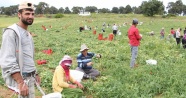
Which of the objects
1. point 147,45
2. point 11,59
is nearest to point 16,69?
point 11,59

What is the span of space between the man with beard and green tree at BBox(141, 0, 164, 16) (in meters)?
64.1

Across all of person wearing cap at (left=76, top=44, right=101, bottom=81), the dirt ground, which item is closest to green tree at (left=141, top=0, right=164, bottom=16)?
person wearing cap at (left=76, top=44, right=101, bottom=81)

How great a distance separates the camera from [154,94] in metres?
6.45

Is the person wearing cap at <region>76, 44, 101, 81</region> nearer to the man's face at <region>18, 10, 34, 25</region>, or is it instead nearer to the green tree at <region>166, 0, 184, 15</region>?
the man's face at <region>18, 10, 34, 25</region>

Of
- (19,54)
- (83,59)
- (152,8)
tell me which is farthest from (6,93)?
(152,8)

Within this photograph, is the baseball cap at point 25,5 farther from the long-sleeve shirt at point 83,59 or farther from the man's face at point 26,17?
the long-sleeve shirt at point 83,59

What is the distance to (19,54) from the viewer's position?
3201 mm

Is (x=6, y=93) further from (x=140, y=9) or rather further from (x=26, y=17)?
(x=140, y=9)

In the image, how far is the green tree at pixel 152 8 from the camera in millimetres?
65600

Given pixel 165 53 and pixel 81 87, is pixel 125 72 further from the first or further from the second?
pixel 165 53

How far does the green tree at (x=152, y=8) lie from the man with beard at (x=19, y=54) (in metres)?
64.1

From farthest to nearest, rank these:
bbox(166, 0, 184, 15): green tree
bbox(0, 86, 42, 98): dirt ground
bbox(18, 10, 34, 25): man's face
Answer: bbox(166, 0, 184, 15): green tree
bbox(0, 86, 42, 98): dirt ground
bbox(18, 10, 34, 25): man's face

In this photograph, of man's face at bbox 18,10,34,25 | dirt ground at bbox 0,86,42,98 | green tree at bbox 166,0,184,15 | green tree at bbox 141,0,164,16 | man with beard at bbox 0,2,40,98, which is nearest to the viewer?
man with beard at bbox 0,2,40,98

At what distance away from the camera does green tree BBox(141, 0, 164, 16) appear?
215 ft
